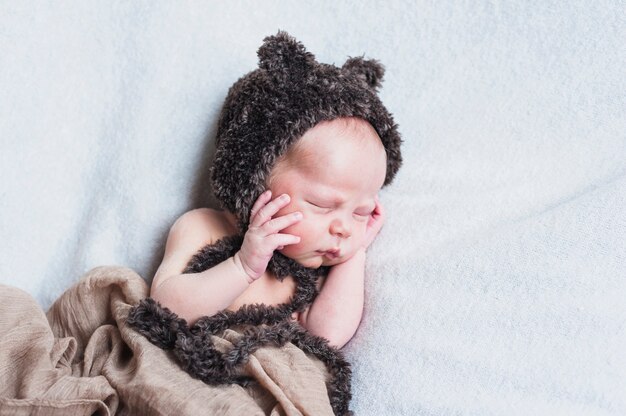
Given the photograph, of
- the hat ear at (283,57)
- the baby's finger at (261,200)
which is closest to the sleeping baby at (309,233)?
the baby's finger at (261,200)

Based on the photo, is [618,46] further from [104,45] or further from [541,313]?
[104,45]

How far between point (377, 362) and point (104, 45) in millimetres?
860

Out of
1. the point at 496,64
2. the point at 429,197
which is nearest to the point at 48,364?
the point at 429,197

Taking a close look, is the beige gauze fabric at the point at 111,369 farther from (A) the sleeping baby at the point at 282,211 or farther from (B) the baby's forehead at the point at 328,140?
(B) the baby's forehead at the point at 328,140

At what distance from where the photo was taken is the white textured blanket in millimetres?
1159

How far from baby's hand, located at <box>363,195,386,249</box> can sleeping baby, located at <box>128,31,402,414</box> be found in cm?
7

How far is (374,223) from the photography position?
1409 mm

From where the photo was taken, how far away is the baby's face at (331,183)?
1.26 meters

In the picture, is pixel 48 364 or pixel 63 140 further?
pixel 63 140

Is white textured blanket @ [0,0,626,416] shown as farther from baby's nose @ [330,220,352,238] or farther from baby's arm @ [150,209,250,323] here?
baby's arm @ [150,209,250,323]

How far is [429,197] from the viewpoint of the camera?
4.58ft

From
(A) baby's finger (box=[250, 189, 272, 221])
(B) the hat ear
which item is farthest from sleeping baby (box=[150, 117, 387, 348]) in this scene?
(B) the hat ear

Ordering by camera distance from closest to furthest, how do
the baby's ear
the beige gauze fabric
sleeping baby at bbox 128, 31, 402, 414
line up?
the beige gauze fabric, sleeping baby at bbox 128, 31, 402, 414, the baby's ear

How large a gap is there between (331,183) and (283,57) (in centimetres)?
24
